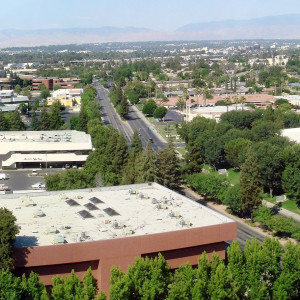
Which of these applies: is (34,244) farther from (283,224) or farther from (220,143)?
(220,143)

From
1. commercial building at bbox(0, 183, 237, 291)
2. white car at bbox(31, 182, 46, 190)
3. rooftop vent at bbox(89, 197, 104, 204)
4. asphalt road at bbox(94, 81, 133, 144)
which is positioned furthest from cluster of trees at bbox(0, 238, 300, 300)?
asphalt road at bbox(94, 81, 133, 144)

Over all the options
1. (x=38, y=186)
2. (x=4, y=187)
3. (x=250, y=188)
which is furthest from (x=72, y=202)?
(x=4, y=187)

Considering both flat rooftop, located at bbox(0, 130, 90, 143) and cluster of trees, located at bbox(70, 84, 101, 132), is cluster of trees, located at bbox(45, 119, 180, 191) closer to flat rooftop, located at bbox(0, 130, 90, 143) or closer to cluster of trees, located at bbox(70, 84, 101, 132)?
flat rooftop, located at bbox(0, 130, 90, 143)

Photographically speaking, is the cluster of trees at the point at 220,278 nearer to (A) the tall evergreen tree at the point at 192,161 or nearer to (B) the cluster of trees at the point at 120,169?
(B) the cluster of trees at the point at 120,169

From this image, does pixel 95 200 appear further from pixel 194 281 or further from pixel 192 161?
pixel 192 161

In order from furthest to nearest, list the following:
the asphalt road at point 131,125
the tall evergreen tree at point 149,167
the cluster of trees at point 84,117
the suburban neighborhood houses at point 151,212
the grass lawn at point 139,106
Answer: the grass lawn at point 139,106, the asphalt road at point 131,125, the cluster of trees at point 84,117, the tall evergreen tree at point 149,167, the suburban neighborhood houses at point 151,212

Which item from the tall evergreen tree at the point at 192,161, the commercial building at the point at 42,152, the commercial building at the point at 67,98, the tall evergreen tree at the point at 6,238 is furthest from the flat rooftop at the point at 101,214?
the commercial building at the point at 67,98

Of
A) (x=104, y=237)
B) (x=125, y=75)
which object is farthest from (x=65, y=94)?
(x=104, y=237)

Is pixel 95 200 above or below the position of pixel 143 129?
above
